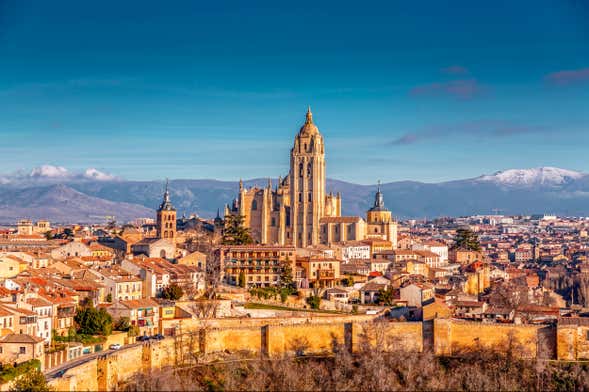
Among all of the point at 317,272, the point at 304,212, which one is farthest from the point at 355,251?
the point at 317,272

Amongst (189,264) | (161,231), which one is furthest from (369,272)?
(161,231)

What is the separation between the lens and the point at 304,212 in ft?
306

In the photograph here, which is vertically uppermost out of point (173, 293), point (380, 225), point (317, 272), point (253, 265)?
point (380, 225)

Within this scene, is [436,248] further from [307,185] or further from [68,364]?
[68,364]

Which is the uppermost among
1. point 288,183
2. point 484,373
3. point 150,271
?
point 288,183

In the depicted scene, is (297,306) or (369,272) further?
(369,272)

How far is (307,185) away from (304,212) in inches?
101

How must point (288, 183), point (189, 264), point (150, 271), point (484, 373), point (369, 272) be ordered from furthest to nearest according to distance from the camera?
point (288, 183), point (369, 272), point (189, 264), point (150, 271), point (484, 373)

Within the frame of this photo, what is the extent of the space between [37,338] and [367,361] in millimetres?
12999

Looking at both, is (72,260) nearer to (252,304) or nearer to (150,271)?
(150,271)

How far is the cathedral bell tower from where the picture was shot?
92.4m

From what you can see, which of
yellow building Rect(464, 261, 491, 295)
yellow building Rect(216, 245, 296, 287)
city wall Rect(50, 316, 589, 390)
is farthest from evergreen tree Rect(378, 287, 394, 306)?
city wall Rect(50, 316, 589, 390)

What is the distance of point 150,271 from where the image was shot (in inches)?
2227

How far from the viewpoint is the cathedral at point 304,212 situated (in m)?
91.6
